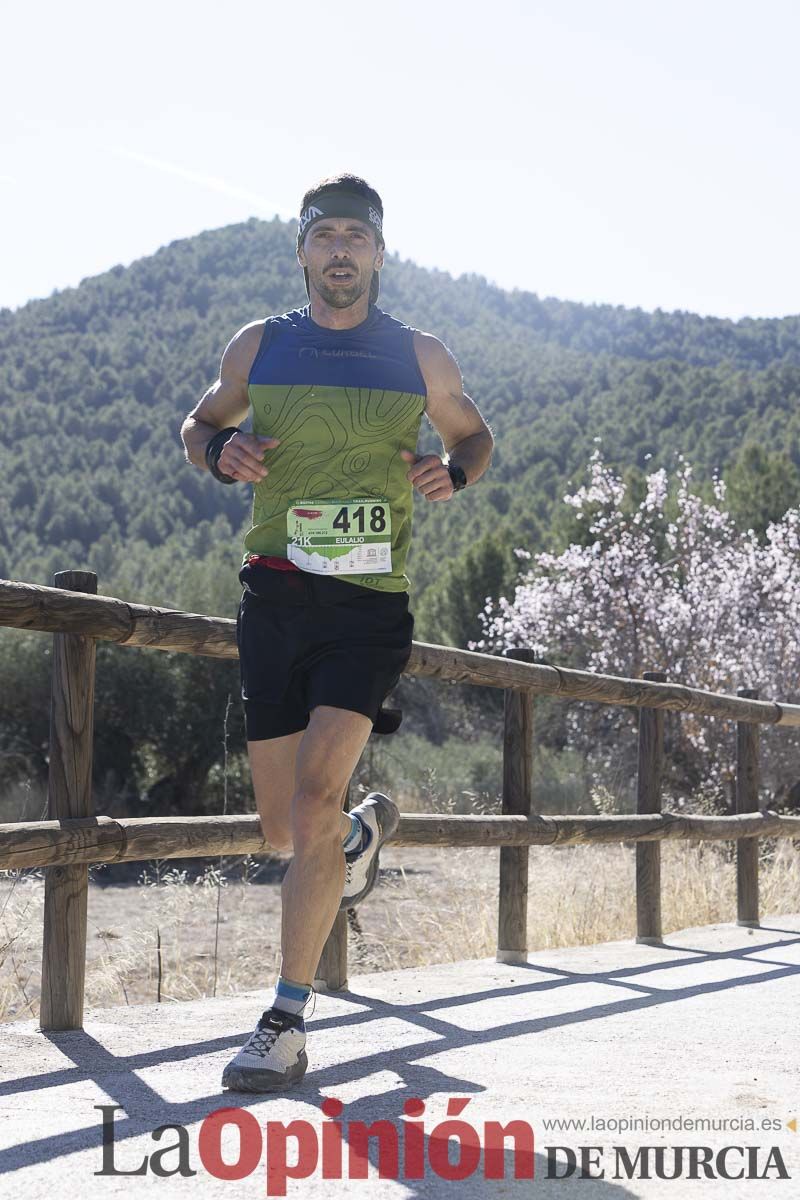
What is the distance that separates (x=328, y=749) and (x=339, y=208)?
4.78ft

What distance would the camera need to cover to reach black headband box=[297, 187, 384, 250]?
3.77m

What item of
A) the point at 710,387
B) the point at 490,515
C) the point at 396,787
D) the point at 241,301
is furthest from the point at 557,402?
the point at 396,787

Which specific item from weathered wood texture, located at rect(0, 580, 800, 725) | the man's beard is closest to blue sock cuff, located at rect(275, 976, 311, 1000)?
weathered wood texture, located at rect(0, 580, 800, 725)

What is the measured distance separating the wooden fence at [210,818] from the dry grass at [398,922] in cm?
74

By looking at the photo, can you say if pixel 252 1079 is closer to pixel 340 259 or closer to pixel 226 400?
pixel 226 400

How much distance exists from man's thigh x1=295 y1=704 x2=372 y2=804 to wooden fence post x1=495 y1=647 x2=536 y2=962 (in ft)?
7.91

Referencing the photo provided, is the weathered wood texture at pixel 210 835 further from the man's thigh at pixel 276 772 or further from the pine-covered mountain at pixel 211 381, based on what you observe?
the pine-covered mountain at pixel 211 381

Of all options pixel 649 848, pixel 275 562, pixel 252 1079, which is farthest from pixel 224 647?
pixel 649 848

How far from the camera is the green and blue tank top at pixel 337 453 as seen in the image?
3566mm

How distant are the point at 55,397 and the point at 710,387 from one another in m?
51.6

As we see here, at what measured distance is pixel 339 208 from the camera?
3766 millimetres

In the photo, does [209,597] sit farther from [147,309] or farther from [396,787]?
[147,309]

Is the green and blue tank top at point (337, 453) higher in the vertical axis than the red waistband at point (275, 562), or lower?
higher

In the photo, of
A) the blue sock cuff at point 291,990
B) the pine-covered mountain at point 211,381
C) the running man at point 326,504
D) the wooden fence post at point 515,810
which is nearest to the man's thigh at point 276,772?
the running man at point 326,504
